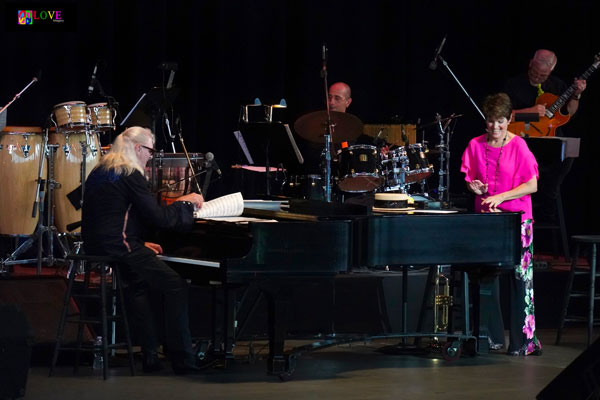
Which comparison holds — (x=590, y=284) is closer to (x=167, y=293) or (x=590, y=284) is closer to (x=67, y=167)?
(x=167, y=293)

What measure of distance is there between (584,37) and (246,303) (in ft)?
14.2

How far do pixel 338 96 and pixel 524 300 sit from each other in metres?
2.73

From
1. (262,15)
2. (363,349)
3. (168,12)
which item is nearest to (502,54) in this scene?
(262,15)

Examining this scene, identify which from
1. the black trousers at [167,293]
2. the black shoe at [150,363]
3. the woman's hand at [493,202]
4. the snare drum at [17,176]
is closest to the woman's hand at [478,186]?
the woman's hand at [493,202]

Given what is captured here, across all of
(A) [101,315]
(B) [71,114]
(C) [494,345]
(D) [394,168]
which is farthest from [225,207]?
(D) [394,168]

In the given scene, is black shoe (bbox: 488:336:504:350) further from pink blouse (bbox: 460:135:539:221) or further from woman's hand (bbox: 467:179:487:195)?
woman's hand (bbox: 467:179:487:195)

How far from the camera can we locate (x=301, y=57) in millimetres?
9250

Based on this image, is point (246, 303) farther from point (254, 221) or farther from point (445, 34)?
point (445, 34)

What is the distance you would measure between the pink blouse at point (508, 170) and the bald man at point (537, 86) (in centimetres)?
207

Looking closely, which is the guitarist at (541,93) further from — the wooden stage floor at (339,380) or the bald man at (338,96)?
the wooden stage floor at (339,380)

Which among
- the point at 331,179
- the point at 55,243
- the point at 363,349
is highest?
the point at 331,179

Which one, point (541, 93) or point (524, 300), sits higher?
point (541, 93)

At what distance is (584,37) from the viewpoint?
372 inches

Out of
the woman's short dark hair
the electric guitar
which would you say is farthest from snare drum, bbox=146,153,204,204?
the electric guitar
